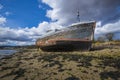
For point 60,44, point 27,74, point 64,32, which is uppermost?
point 64,32

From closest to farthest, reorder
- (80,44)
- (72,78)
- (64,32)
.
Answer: (72,78)
(80,44)
(64,32)

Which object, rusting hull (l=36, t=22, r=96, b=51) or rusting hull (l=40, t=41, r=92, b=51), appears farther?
rusting hull (l=36, t=22, r=96, b=51)

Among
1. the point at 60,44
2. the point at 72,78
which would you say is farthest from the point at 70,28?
the point at 72,78

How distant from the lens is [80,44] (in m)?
25.3

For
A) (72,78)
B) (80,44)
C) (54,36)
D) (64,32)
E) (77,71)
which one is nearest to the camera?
(72,78)

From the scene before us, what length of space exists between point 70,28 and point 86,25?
2.70m

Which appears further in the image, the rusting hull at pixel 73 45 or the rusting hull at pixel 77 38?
the rusting hull at pixel 77 38

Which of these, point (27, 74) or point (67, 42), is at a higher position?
point (67, 42)

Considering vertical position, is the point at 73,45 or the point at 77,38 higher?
the point at 77,38

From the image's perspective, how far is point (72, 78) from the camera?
11.5 metres

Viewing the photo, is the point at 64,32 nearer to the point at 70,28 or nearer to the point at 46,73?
the point at 70,28

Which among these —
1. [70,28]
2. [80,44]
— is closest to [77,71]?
[80,44]

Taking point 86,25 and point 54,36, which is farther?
point 54,36

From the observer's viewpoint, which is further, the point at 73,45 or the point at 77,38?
the point at 77,38
